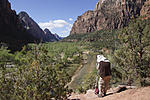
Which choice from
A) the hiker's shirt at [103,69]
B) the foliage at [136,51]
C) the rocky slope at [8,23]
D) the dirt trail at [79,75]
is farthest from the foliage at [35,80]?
the rocky slope at [8,23]

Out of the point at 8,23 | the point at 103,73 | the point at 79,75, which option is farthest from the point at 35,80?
the point at 8,23

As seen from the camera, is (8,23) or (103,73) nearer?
(103,73)

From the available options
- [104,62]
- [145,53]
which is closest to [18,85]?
[104,62]

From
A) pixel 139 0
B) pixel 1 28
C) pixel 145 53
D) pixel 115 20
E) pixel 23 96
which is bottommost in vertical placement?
pixel 23 96

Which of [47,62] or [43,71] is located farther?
[47,62]

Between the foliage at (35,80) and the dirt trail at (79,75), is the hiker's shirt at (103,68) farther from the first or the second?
the dirt trail at (79,75)

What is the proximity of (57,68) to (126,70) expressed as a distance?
605 centimetres

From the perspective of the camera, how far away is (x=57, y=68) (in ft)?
23.7

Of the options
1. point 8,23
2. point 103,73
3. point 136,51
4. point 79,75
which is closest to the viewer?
point 103,73

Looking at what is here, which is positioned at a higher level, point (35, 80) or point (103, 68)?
point (103, 68)

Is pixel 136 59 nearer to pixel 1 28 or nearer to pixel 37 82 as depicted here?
pixel 37 82

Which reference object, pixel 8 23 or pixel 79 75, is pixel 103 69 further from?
pixel 8 23

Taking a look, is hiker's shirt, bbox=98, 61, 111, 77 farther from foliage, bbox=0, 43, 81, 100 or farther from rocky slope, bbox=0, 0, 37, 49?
rocky slope, bbox=0, 0, 37, 49

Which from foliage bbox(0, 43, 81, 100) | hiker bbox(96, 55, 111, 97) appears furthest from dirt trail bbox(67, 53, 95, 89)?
foliage bbox(0, 43, 81, 100)
